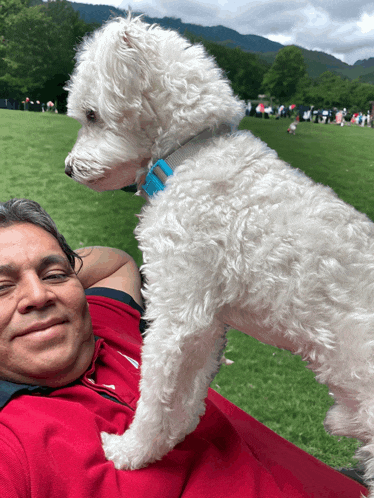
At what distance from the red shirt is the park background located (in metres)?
0.75

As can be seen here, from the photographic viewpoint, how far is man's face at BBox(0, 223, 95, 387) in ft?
4.19

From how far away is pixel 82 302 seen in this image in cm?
145

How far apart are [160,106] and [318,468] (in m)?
1.45

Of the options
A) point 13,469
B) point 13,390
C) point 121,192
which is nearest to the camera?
point 13,469

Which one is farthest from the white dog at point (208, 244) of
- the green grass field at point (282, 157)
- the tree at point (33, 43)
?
→ the tree at point (33, 43)

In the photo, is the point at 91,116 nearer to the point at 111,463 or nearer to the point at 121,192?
the point at 111,463

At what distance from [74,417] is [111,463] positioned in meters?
0.19

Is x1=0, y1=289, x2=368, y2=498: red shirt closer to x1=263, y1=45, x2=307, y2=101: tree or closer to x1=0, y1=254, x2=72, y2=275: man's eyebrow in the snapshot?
x1=0, y1=254, x2=72, y2=275: man's eyebrow

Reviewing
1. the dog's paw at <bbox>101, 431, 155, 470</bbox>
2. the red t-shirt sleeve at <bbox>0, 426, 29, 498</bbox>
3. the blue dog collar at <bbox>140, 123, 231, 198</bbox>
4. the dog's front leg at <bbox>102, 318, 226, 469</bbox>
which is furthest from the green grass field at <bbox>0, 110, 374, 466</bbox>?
the red t-shirt sleeve at <bbox>0, 426, 29, 498</bbox>

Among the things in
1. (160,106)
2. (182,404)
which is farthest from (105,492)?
(160,106)

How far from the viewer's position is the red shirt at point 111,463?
1.04m

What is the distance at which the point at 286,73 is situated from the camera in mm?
9430

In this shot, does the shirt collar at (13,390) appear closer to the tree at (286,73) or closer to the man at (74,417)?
the man at (74,417)

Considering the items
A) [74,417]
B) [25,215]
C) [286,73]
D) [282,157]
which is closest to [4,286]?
[25,215]
